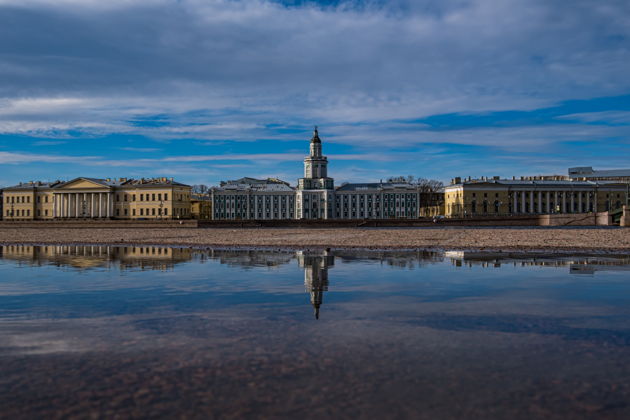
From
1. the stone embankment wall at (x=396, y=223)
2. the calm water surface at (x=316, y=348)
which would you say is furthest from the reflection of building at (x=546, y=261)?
the stone embankment wall at (x=396, y=223)

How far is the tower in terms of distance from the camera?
4097 inches

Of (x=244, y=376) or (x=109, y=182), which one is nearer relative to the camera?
(x=244, y=376)

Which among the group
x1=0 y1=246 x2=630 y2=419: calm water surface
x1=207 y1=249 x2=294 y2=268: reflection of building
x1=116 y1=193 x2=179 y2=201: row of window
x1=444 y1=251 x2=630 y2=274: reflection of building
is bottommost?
x1=0 y1=246 x2=630 y2=419: calm water surface

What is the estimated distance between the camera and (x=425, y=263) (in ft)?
52.6

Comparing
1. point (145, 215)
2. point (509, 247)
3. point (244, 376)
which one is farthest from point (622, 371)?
point (145, 215)

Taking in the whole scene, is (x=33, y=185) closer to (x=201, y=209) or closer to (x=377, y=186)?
(x=201, y=209)

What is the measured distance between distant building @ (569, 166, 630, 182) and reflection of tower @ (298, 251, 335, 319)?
10811 cm

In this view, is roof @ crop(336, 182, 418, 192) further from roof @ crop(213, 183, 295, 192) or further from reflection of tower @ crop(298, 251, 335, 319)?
reflection of tower @ crop(298, 251, 335, 319)

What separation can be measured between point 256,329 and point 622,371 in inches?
153

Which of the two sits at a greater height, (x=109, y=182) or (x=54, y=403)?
(x=109, y=182)

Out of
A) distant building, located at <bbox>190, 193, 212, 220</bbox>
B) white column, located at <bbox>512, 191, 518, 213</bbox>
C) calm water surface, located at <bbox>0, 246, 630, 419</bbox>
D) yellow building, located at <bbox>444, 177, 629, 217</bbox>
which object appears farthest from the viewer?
distant building, located at <bbox>190, 193, 212, 220</bbox>

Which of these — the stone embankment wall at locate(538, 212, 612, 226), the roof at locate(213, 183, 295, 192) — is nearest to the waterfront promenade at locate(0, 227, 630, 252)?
the stone embankment wall at locate(538, 212, 612, 226)

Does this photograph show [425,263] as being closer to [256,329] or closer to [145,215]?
[256,329]

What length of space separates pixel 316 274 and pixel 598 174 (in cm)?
12048
